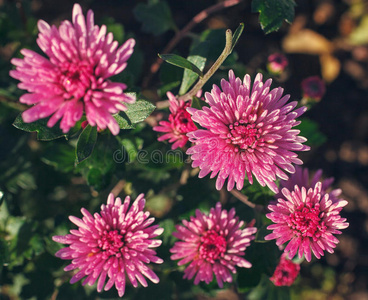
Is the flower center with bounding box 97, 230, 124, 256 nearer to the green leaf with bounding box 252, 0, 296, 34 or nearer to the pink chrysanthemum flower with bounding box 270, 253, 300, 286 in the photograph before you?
the pink chrysanthemum flower with bounding box 270, 253, 300, 286

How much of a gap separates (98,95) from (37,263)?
1.47 meters

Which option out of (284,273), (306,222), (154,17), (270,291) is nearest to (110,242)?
(306,222)

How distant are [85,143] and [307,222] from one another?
1.01 m

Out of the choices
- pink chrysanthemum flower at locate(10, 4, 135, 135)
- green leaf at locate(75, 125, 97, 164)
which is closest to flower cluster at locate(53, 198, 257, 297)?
green leaf at locate(75, 125, 97, 164)

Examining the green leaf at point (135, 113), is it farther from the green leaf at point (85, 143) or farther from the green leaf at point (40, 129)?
the green leaf at point (40, 129)

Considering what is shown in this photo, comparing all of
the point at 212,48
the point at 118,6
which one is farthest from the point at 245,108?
the point at 118,6

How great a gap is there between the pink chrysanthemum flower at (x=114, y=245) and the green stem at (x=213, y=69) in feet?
1.72

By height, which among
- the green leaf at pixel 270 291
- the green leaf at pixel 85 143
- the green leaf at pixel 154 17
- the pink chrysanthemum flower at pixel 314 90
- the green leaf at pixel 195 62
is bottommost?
the green leaf at pixel 270 291

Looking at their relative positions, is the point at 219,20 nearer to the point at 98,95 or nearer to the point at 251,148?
the point at 251,148

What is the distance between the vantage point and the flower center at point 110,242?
4.76ft

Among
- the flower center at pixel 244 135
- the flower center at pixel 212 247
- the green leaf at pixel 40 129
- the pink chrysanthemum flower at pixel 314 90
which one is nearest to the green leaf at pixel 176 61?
the flower center at pixel 244 135

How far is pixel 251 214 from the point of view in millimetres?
2156

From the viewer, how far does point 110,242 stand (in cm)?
146

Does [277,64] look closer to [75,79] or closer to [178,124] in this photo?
[178,124]
